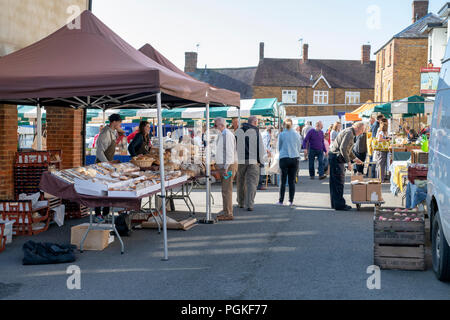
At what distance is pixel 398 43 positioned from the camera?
4466 centimetres

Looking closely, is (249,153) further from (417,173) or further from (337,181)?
(417,173)

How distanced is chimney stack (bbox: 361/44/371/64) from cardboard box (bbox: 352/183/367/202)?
64018 mm

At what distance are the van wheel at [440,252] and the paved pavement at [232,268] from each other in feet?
0.42

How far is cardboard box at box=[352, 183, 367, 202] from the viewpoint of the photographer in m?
11.7

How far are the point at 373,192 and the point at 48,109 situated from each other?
7219 millimetres

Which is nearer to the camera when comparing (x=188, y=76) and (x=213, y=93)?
(x=213, y=93)

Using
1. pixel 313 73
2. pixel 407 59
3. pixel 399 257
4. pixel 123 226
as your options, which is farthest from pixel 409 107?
pixel 313 73

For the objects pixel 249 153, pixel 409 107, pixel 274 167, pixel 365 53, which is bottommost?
pixel 274 167

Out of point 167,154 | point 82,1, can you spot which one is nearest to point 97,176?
point 167,154

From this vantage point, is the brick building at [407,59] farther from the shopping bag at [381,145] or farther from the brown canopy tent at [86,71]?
the brown canopy tent at [86,71]

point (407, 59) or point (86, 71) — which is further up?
point (407, 59)

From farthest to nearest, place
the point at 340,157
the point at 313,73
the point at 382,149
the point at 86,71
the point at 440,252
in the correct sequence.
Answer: the point at 313,73
the point at 382,149
the point at 340,157
the point at 86,71
the point at 440,252

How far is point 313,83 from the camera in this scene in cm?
6619
